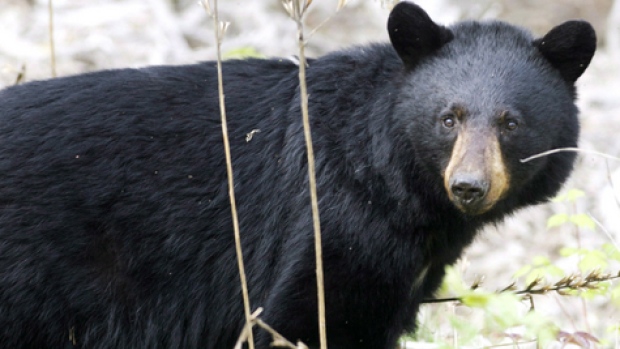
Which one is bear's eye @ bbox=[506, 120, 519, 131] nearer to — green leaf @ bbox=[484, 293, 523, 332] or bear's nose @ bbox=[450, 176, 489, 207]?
bear's nose @ bbox=[450, 176, 489, 207]

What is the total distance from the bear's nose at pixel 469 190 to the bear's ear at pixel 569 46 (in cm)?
83

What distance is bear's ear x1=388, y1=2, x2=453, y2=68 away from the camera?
420cm

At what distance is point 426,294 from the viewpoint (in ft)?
15.4

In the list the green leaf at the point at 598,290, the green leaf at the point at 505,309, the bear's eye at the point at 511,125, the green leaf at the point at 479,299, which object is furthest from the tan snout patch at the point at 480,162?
the green leaf at the point at 505,309

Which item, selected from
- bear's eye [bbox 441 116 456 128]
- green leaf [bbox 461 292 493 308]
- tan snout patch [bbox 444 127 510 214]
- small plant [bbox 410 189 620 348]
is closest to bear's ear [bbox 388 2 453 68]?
bear's eye [bbox 441 116 456 128]

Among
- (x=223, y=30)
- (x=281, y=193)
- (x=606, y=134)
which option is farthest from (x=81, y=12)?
(x=223, y=30)

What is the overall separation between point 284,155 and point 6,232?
1264 millimetres

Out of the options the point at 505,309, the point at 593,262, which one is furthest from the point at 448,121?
the point at 505,309

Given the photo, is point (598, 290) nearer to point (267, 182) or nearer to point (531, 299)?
point (531, 299)

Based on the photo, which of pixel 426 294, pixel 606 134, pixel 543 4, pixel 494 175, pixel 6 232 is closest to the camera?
pixel 494 175

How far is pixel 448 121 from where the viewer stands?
410 cm

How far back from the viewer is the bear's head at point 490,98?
4.01 m

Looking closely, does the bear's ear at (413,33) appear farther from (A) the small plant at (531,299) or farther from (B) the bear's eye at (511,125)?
(A) the small plant at (531,299)

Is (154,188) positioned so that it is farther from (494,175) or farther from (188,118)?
(494,175)
